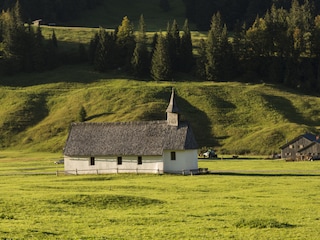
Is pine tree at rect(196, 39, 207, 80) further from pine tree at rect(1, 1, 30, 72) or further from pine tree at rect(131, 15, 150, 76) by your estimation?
pine tree at rect(1, 1, 30, 72)

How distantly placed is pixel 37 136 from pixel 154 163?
160 feet

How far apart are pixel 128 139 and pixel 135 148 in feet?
6.88

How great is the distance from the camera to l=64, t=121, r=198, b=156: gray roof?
74.1 metres

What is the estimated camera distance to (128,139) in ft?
250

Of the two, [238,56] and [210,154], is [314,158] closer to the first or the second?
[210,154]

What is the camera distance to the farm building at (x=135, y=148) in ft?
241

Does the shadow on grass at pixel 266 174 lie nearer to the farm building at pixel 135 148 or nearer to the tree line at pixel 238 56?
the farm building at pixel 135 148

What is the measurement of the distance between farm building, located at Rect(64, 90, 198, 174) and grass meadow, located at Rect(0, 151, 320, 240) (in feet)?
35.4

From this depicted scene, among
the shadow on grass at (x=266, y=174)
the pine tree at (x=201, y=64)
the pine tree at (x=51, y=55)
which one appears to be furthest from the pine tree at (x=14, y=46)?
the shadow on grass at (x=266, y=174)

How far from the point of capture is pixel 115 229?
2947cm

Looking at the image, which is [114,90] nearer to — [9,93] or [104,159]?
[9,93]

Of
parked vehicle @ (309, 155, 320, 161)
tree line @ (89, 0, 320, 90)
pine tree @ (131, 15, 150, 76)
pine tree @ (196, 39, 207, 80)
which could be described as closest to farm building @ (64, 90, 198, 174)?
parked vehicle @ (309, 155, 320, 161)

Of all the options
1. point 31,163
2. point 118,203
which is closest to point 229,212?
point 118,203

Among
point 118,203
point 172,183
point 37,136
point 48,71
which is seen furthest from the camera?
point 48,71
